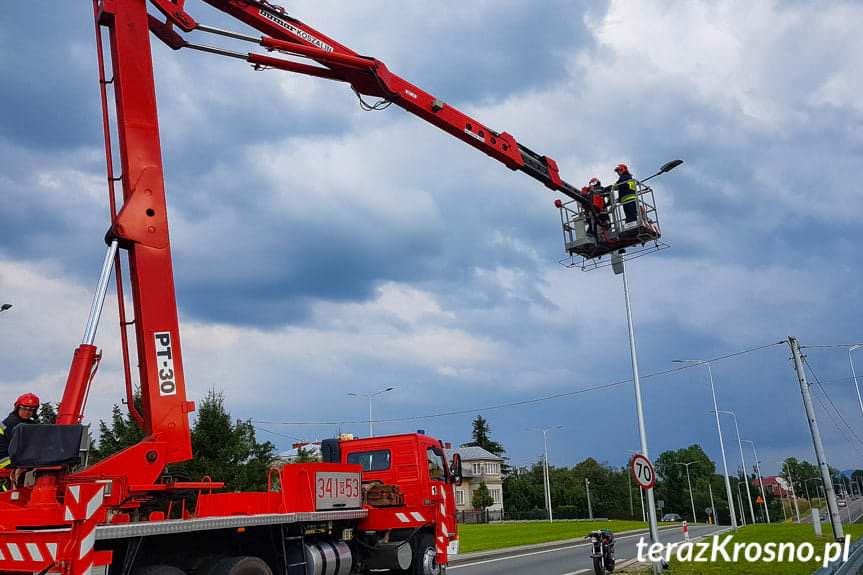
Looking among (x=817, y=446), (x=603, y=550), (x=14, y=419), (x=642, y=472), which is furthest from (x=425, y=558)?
(x=817, y=446)

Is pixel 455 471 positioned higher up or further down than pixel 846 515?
higher up

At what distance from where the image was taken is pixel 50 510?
21.7ft

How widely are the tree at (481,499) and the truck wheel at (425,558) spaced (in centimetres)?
7388

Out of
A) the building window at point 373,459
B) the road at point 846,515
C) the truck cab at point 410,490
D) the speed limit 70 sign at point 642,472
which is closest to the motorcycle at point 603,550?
the speed limit 70 sign at point 642,472

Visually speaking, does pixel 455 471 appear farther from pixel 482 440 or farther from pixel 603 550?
pixel 482 440

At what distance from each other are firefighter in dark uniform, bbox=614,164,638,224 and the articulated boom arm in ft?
9.20

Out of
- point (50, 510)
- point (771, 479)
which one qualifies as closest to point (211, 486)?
point (50, 510)

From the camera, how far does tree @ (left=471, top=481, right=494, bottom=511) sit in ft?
274

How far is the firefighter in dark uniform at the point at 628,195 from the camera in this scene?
17.0 meters

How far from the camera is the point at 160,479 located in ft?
25.6

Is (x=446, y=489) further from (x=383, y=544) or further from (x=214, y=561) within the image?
(x=214, y=561)

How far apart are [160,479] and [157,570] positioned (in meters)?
1.13

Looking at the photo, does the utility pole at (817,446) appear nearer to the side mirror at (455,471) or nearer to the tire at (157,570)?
the side mirror at (455,471)

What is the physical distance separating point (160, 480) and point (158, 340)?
5.36 ft
